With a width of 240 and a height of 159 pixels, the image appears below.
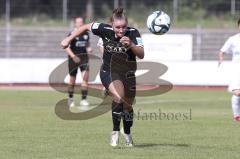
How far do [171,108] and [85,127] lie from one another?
5.23 meters

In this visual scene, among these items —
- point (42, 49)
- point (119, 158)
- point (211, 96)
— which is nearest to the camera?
point (119, 158)

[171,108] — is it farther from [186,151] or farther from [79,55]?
[186,151]

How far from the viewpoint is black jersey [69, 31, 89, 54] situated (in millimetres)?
19314

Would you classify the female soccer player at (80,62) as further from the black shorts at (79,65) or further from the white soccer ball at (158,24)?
the white soccer ball at (158,24)

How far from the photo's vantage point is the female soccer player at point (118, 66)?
36.1ft

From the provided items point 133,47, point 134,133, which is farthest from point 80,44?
point 133,47

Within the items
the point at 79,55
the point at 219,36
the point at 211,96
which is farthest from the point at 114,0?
the point at 79,55

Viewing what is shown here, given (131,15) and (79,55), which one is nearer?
(79,55)

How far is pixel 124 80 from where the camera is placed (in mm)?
11312

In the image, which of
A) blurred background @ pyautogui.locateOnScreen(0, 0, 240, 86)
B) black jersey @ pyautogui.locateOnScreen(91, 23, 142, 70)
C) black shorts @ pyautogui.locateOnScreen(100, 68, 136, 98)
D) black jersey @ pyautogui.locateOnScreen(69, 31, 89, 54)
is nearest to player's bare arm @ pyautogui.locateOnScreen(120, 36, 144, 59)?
black jersey @ pyautogui.locateOnScreen(91, 23, 142, 70)

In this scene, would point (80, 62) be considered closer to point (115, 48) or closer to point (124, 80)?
point (124, 80)

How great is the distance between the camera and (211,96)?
2372 centimetres

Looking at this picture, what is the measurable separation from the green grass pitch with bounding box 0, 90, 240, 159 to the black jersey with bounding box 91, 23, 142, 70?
1410 mm

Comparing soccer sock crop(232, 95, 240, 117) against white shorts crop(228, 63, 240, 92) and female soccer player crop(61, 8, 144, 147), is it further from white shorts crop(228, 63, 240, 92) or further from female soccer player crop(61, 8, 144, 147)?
female soccer player crop(61, 8, 144, 147)
